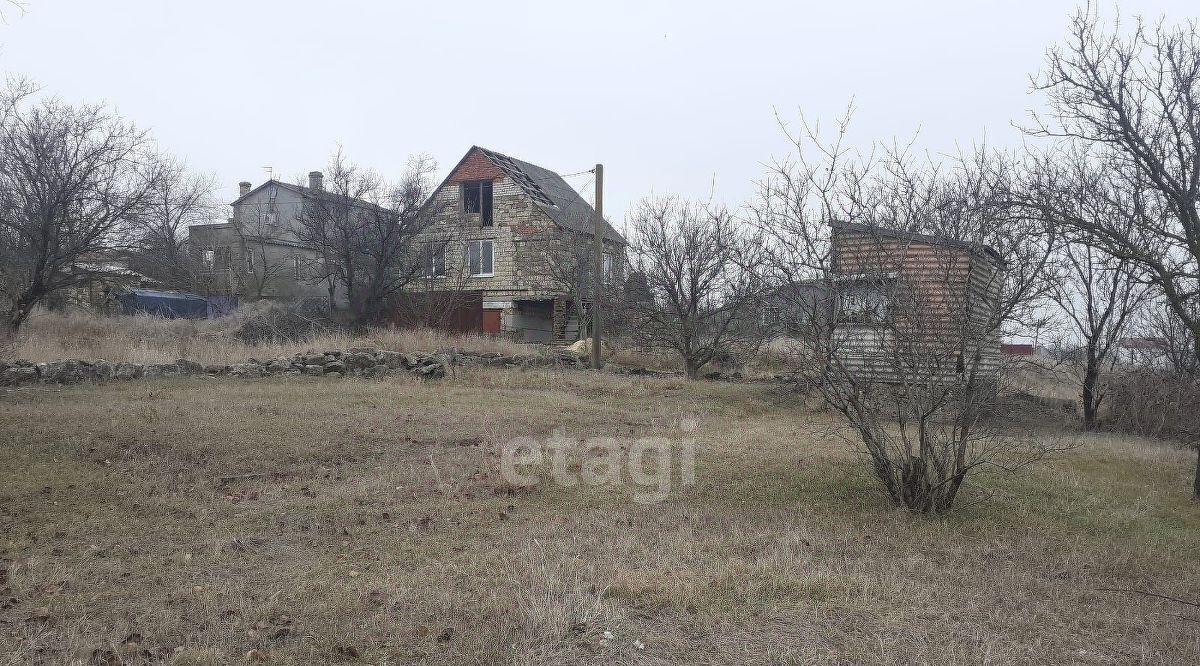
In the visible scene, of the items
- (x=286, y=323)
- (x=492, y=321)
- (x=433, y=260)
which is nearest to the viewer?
(x=286, y=323)

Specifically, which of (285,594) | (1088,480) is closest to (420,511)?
(285,594)

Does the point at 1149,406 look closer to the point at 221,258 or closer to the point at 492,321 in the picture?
the point at 492,321

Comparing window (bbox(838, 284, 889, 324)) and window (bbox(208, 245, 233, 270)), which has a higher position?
window (bbox(208, 245, 233, 270))

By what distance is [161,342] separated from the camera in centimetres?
1617

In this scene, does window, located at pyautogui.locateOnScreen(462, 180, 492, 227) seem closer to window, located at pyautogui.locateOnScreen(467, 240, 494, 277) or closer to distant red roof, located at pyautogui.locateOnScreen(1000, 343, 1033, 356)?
window, located at pyautogui.locateOnScreen(467, 240, 494, 277)

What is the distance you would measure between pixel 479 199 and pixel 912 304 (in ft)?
81.8

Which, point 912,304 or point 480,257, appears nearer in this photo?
point 912,304

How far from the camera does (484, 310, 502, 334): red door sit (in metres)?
28.7

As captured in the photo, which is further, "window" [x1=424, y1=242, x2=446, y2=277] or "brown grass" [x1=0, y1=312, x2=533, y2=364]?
"window" [x1=424, y1=242, x2=446, y2=277]

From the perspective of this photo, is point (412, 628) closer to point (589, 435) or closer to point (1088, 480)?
point (589, 435)

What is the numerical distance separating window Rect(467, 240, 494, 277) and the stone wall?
11.3m

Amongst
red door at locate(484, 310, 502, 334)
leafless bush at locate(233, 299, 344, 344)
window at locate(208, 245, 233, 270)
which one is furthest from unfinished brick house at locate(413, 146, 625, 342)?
window at locate(208, 245, 233, 270)

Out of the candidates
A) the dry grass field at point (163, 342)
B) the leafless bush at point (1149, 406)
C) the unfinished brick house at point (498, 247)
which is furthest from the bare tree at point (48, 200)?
the leafless bush at point (1149, 406)

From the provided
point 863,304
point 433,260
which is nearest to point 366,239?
point 433,260
